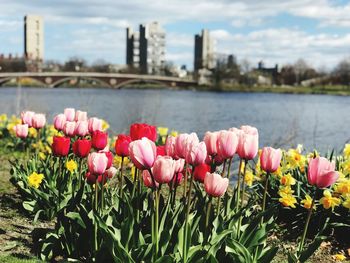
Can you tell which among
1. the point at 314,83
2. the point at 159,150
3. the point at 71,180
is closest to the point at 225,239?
the point at 159,150

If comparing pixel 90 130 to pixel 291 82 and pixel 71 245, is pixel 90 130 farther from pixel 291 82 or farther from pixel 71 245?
pixel 291 82

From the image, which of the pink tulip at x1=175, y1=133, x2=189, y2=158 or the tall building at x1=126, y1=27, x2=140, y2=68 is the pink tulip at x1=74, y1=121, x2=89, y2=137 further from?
the tall building at x1=126, y1=27, x2=140, y2=68

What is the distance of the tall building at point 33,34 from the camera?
117125 millimetres

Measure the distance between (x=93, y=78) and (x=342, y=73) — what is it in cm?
4491

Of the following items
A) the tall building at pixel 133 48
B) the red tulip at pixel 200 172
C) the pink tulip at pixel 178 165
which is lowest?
the red tulip at pixel 200 172

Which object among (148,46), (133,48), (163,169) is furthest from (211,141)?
(133,48)

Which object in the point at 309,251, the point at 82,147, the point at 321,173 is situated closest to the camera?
the point at 321,173

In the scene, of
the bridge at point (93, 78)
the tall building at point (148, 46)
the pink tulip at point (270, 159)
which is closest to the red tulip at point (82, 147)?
the pink tulip at point (270, 159)

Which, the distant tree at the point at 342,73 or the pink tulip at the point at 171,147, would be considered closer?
the pink tulip at the point at 171,147

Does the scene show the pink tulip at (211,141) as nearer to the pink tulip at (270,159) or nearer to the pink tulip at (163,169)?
the pink tulip at (270,159)

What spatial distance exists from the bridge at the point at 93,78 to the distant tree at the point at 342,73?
1050 inches

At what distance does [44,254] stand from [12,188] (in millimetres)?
2354

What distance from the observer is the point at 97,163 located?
2.88 meters

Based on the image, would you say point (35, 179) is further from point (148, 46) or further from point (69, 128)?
point (148, 46)
